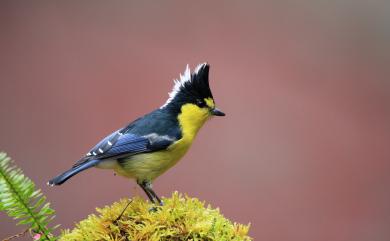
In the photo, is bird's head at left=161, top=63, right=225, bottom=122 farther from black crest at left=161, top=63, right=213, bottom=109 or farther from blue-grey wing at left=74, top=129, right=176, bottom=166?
blue-grey wing at left=74, top=129, right=176, bottom=166

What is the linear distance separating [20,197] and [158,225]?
0.40 meters

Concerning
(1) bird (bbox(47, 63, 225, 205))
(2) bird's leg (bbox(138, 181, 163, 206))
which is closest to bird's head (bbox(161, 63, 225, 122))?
(1) bird (bbox(47, 63, 225, 205))

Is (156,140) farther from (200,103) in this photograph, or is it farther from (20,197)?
(20,197)

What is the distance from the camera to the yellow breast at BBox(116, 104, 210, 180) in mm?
1852

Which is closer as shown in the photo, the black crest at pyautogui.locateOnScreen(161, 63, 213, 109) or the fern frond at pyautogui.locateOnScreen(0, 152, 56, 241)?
the fern frond at pyautogui.locateOnScreen(0, 152, 56, 241)

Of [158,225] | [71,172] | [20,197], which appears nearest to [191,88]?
[71,172]

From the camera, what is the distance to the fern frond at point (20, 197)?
1185mm

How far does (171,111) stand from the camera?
2059mm

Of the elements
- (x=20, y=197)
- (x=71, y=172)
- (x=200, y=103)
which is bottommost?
(x=20, y=197)

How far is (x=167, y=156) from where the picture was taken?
1907 mm

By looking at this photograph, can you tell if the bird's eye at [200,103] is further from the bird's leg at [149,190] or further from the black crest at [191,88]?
the bird's leg at [149,190]

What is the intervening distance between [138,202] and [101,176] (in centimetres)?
230

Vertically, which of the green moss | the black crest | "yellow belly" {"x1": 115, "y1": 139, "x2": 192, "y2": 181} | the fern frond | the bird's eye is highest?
the black crest

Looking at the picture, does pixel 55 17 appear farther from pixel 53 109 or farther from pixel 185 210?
Result: pixel 185 210
